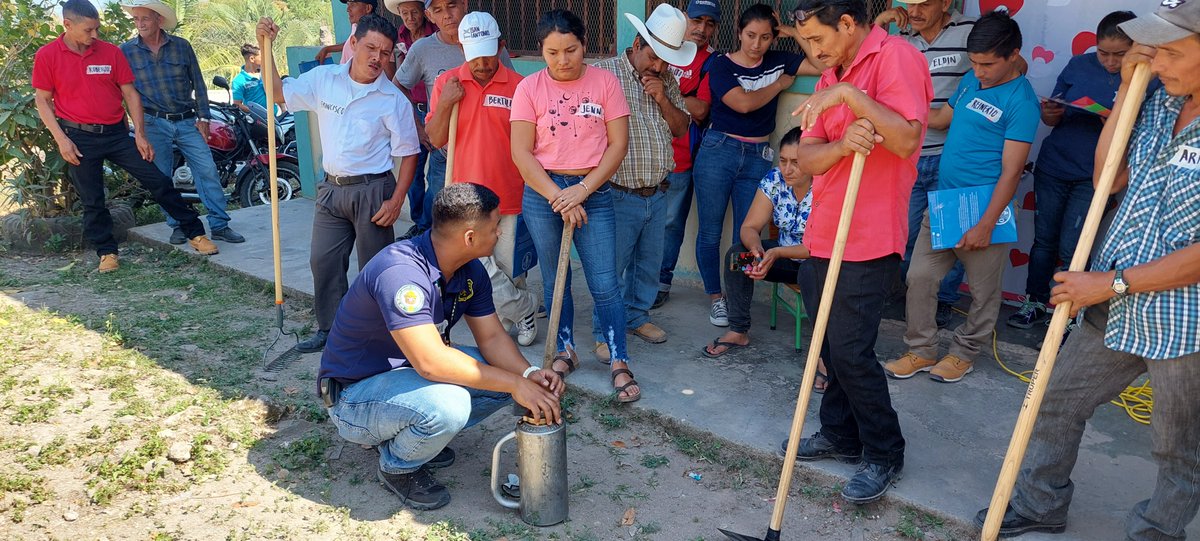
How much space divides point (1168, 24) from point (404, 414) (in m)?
2.73

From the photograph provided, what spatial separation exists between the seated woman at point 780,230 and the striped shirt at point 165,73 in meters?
4.75

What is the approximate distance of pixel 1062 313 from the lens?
275 cm

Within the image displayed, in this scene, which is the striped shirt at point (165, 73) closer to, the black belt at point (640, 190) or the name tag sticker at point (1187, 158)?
the black belt at point (640, 190)

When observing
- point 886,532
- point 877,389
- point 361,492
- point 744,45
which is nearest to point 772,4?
point 744,45

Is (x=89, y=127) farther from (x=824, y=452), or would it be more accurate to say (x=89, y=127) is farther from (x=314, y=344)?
(x=824, y=452)

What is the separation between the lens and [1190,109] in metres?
2.63

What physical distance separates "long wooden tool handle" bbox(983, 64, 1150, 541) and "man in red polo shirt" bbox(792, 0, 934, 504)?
560 mm

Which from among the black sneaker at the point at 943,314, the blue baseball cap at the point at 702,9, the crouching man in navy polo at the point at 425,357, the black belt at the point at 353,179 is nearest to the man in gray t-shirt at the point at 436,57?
the black belt at the point at 353,179

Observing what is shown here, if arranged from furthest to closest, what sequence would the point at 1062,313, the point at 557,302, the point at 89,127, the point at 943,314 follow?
the point at 89,127
the point at 943,314
the point at 557,302
the point at 1062,313

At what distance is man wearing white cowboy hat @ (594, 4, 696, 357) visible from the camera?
4.52m

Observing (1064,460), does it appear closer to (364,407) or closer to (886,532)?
(886,532)

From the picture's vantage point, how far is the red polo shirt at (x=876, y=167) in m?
2.96

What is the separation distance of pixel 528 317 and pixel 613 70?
143cm

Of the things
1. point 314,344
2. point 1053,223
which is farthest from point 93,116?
point 1053,223
